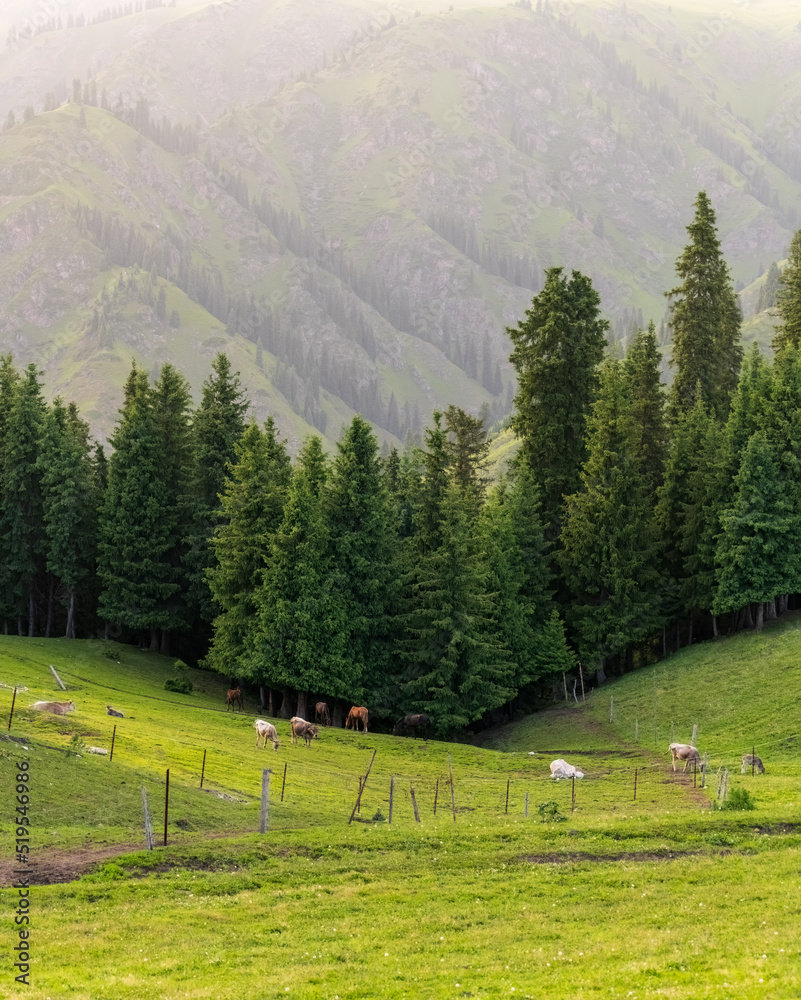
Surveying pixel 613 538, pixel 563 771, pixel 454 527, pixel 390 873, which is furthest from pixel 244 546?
pixel 390 873

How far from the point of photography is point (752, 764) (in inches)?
1689

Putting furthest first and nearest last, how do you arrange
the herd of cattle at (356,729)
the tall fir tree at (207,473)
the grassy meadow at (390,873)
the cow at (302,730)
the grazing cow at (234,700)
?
the tall fir tree at (207,473) < the grazing cow at (234,700) < the cow at (302,730) < the herd of cattle at (356,729) < the grassy meadow at (390,873)

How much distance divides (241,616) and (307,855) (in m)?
43.0

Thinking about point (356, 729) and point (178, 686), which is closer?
point (356, 729)

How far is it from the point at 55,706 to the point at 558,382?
1968 inches

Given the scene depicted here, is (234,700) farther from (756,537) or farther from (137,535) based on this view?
(756,537)

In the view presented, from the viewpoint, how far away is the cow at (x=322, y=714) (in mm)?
64500

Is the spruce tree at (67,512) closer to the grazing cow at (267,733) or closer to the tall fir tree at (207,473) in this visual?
the tall fir tree at (207,473)

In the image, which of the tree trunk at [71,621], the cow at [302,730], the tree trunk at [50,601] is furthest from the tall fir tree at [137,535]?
the cow at [302,730]

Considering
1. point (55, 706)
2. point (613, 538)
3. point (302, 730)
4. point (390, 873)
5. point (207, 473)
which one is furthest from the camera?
point (207, 473)

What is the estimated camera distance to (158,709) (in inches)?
2249

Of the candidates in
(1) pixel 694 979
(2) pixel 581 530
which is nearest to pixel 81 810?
(1) pixel 694 979

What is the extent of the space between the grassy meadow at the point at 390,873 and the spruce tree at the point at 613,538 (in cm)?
2077

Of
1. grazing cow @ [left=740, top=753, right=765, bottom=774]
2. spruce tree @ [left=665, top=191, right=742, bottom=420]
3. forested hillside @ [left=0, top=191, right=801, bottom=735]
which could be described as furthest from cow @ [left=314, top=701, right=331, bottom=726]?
spruce tree @ [left=665, top=191, right=742, bottom=420]
